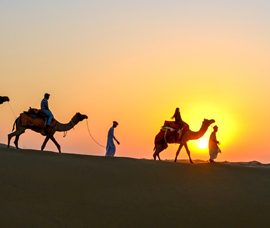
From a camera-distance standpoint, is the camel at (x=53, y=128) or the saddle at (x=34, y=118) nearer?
the saddle at (x=34, y=118)

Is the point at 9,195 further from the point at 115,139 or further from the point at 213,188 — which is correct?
the point at 115,139

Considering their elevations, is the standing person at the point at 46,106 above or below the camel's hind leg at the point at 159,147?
above

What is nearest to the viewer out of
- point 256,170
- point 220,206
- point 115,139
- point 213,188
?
point 220,206

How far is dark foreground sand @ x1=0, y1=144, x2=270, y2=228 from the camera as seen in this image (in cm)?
1065

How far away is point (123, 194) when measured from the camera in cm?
1214

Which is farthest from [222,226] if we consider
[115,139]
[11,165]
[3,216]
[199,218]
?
[115,139]

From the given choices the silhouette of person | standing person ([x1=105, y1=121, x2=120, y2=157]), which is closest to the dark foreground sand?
the silhouette of person

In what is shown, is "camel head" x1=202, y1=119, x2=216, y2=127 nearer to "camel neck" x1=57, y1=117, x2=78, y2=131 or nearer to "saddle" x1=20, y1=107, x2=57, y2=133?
"camel neck" x1=57, y1=117, x2=78, y2=131

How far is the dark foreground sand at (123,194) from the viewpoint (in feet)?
34.9

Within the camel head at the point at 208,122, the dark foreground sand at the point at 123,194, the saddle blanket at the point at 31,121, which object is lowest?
the dark foreground sand at the point at 123,194

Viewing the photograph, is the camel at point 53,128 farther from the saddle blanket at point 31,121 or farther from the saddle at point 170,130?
the saddle at point 170,130

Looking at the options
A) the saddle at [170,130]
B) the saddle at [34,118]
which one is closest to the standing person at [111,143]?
Answer: the saddle at [170,130]

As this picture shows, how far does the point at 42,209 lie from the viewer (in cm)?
1070

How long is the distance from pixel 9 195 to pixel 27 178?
131 cm
